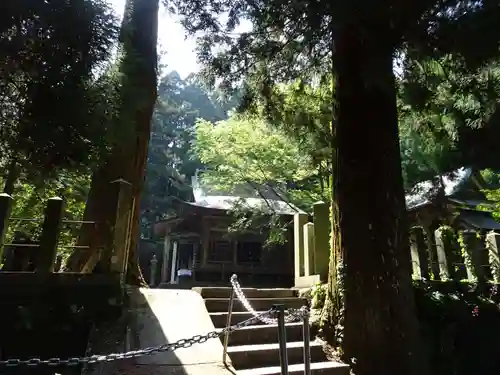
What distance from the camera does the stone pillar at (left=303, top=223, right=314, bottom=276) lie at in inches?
250

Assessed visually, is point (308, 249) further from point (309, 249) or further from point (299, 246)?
point (299, 246)

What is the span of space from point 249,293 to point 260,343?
3.68 feet

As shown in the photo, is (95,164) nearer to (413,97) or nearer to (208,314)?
(208,314)

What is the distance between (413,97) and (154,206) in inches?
794

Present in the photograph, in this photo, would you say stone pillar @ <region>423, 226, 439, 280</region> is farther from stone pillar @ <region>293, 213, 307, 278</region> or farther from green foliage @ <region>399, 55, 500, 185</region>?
stone pillar @ <region>293, 213, 307, 278</region>

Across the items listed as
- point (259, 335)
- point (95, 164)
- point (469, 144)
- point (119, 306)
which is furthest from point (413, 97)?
point (119, 306)

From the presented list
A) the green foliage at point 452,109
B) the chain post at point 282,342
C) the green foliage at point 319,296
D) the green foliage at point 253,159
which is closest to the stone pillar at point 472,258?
the green foliage at point 452,109

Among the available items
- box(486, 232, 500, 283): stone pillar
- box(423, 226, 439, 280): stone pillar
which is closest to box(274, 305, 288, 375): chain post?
box(423, 226, 439, 280): stone pillar

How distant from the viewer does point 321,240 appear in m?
6.05

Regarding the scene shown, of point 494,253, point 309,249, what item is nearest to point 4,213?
point 309,249

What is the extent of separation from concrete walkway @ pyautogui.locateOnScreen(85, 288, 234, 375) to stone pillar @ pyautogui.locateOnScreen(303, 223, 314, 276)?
6.22 feet

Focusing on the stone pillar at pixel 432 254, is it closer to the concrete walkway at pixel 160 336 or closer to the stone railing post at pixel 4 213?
the concrete walkway at pixel 160 336

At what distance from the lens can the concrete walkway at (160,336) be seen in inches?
150

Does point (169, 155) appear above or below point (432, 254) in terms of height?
above
